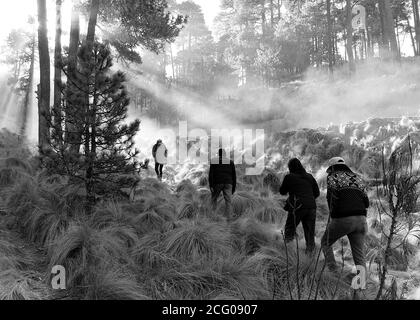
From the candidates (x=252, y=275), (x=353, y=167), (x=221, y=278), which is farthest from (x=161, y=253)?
(x=353, y=167)

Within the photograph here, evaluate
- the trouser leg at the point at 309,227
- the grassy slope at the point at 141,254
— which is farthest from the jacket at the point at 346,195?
the trouser leg at the point at 309,227

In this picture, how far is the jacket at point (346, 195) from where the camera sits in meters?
4.26

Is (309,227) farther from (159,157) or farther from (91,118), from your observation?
(159,157)

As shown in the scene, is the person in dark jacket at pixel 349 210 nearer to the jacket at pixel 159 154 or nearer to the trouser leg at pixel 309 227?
the trouser leg at pixel 309 227

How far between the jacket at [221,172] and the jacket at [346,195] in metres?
3.07

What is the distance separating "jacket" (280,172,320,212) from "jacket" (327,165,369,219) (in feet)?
2.96

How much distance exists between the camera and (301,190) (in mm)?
5422

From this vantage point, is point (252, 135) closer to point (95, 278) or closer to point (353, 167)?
point (353, 167)

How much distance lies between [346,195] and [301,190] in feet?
3.74

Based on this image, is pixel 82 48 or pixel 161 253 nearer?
pixel 161 253
